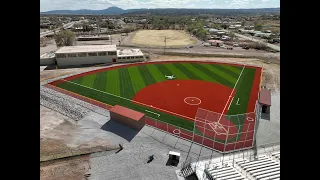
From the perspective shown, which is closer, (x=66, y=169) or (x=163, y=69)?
(x=66, y=169)

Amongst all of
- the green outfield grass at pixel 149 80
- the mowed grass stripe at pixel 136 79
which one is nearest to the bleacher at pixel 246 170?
the green outfield grass at pixel 149 80

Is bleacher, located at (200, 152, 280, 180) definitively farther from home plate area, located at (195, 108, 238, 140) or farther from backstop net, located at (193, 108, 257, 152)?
home plate area, located at (195, 108, 238, 140)

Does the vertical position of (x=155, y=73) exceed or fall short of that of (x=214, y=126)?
it exceeds it

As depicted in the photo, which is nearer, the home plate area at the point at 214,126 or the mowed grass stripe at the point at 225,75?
the home plate area at the point at 214,126

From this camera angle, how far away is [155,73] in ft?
181

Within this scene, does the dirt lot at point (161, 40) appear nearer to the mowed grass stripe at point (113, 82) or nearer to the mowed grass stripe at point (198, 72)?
the mowed grass stripe at point (198, 72)

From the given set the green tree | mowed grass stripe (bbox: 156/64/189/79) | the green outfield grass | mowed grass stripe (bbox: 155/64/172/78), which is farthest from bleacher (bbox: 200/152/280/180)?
the green tree

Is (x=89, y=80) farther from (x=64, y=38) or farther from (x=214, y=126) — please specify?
(x=64, y=38)

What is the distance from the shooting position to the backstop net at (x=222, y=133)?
87.1ft

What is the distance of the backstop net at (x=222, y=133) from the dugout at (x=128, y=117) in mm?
7727

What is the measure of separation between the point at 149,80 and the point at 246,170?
108 ft

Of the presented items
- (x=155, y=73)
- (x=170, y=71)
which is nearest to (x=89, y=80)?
(x=155, y=73)

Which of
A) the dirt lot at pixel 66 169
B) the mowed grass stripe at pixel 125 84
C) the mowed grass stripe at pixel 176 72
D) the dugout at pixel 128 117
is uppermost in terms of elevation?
the mowed grass stripe at pixel 176 72
